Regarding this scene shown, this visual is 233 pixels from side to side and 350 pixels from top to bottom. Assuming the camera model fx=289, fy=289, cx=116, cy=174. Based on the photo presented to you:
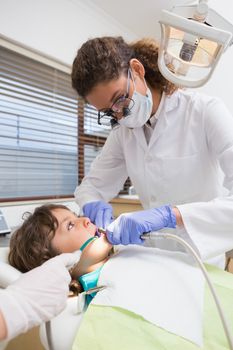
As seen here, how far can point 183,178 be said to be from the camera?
49.4 inches

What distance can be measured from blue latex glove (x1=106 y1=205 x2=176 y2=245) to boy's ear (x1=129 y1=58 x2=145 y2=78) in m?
0.56

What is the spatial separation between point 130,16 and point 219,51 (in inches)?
90.9

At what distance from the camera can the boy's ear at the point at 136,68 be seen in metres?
1.18

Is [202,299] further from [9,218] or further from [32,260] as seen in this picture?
[9,218]

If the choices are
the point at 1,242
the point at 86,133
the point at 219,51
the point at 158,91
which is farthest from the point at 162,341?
the point at 86,133

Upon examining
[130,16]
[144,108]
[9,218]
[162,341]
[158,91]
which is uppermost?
[130,16]

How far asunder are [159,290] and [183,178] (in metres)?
0.54

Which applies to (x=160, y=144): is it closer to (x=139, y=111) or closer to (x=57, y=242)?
(x=139, y=111)

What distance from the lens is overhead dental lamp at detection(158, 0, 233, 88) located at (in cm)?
70

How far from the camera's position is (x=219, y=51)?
0.75 meters

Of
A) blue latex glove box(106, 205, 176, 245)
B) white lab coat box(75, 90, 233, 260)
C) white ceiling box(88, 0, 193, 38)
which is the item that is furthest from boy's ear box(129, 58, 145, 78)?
white ceiling box(88, 0, 193, 38)

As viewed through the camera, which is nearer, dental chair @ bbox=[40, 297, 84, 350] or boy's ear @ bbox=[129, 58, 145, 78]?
A: dental chair @ bbox=[40, 297, 84, 350]

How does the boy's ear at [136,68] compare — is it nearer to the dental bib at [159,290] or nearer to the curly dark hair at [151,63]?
the curly dark hair at [151,63]

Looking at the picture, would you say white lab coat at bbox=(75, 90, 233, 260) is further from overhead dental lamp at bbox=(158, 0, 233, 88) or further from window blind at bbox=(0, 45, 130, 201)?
window blind at bbox=(0, 45, 130, 201)
